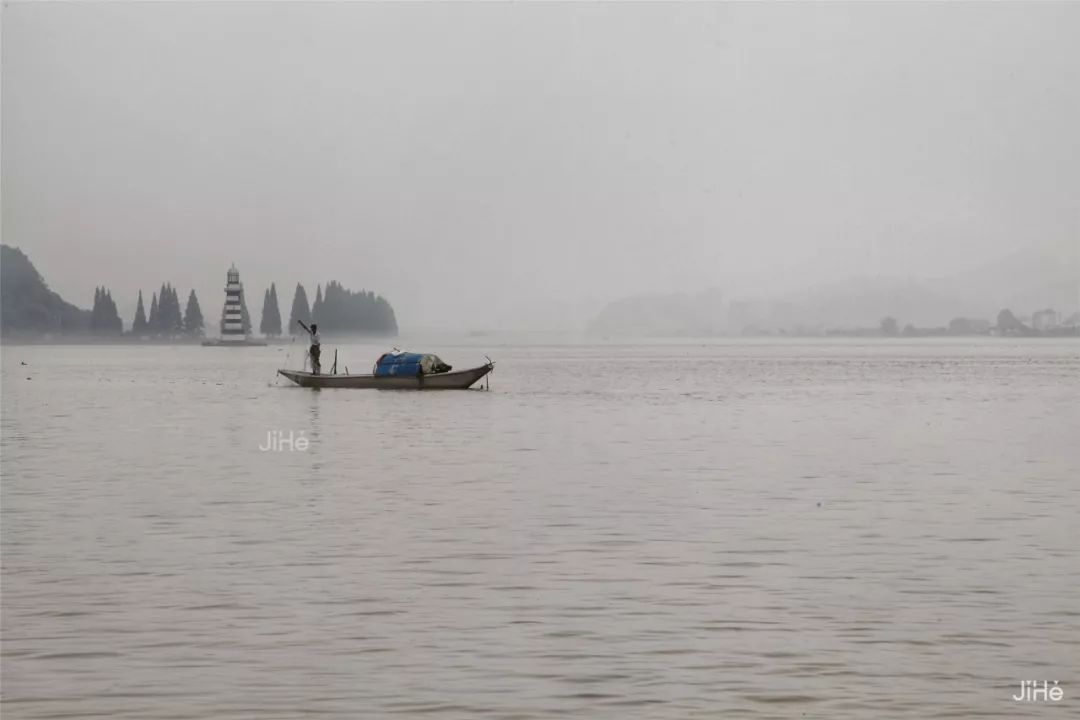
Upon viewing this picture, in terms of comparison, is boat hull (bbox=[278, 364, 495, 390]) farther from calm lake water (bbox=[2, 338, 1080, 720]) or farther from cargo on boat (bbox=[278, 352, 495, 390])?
calm lake water (bbox=[2, 338, 1080, 720])

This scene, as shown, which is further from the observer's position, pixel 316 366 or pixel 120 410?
pixel 316 366

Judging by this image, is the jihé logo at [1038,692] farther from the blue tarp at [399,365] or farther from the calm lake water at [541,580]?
the blue tarp at [399,365]

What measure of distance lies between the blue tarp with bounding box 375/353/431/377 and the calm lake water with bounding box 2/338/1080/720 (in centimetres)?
4728

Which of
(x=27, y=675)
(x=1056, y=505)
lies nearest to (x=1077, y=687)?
(x=27, y=675)

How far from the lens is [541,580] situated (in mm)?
22766

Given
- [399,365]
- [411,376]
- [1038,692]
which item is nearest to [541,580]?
[1038,692]

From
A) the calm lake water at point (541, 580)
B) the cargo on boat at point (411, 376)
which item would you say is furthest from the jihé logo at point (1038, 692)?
the cargo on boat at point (411, 376)

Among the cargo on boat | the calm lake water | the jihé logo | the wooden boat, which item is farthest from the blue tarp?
the jihé logo

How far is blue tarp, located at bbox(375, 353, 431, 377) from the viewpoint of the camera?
101 metres

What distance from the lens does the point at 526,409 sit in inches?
3275

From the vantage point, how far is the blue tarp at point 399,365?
332 feet

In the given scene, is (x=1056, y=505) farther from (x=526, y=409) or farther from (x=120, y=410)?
(x=120, y=410)

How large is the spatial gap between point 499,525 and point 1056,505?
1289 cm

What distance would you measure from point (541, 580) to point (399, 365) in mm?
79805
